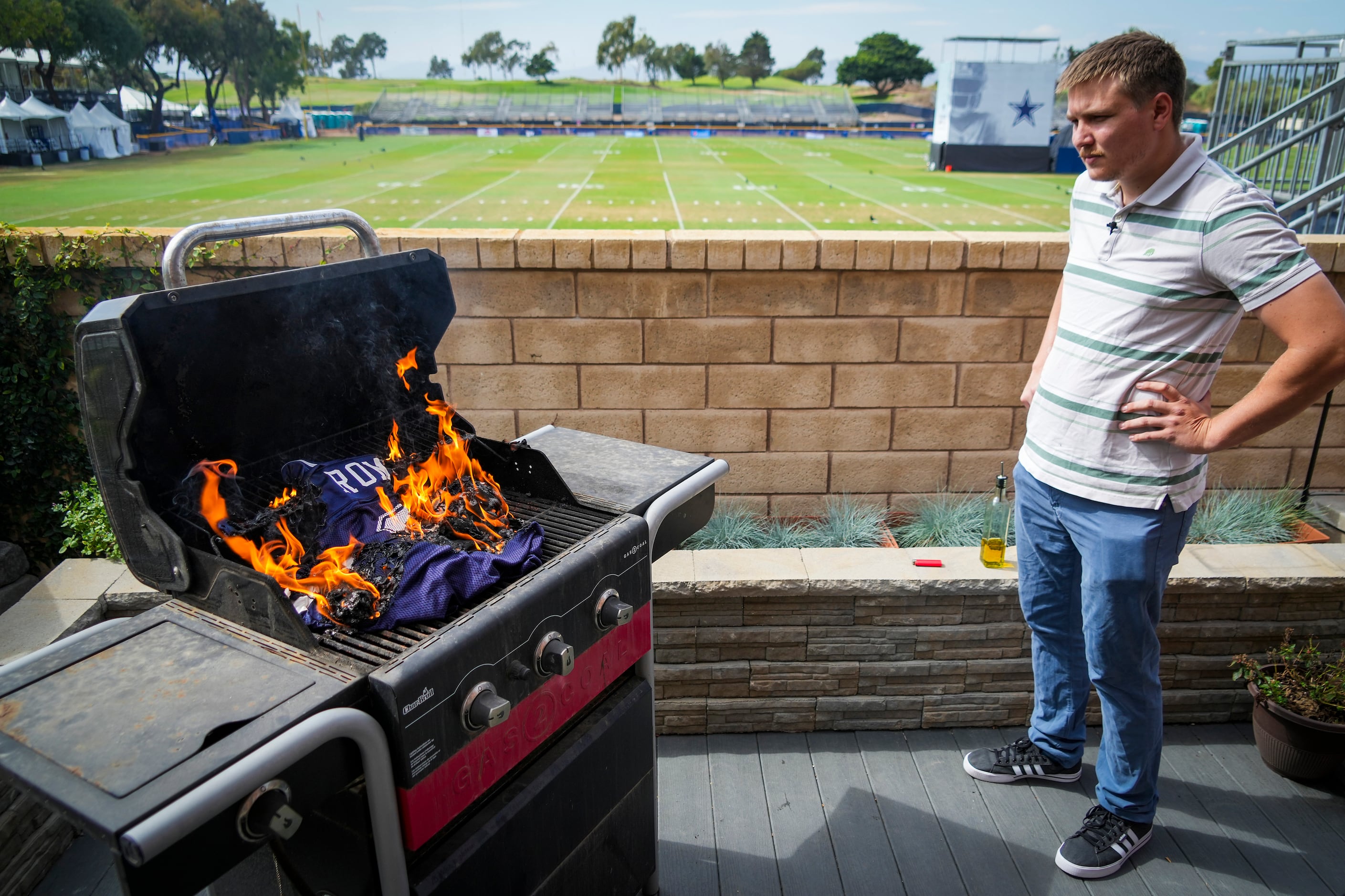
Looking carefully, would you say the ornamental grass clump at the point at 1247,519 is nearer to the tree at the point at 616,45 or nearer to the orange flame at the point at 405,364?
the orange flame at the point at 405,364

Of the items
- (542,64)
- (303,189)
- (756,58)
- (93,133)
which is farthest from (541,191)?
(756,58)

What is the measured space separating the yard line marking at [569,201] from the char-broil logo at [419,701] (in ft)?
74.2

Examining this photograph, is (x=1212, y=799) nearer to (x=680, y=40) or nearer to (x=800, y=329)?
(x=800, y=329)

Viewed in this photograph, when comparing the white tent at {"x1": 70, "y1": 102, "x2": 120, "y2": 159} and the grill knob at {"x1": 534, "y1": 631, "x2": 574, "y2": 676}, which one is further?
the white tent at {"x1": 70, "y1": 102, "x2": 120, "y2": 159}

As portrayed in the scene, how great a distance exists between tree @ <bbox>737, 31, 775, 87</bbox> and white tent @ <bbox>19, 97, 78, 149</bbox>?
103124 mm

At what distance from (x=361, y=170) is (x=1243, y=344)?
154ft

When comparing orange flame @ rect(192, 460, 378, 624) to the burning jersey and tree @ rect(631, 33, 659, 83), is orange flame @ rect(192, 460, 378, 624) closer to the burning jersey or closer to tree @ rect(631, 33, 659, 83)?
the burning jersey

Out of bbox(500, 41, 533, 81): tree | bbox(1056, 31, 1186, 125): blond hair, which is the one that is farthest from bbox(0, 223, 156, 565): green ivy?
bbox(500, 41, 533, 81): tree

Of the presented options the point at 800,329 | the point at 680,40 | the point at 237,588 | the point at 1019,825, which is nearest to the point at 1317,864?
the point at 1019,825

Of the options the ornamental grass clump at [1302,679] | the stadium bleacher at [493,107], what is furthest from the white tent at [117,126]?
the stadium bleacher at [493,107]

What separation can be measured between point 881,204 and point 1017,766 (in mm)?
32074

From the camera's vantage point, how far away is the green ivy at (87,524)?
296 cm

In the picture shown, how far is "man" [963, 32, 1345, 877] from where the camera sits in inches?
68.1

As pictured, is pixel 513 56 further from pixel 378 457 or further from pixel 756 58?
pixel 378 457
